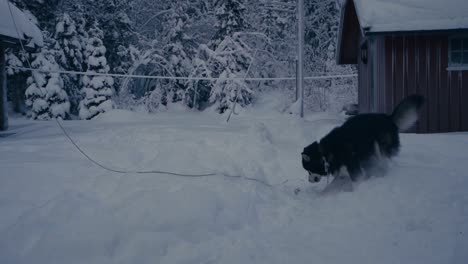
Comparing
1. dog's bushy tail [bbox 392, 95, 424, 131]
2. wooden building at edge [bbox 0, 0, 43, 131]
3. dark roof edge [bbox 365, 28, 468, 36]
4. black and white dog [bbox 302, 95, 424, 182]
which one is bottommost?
black and white dog [bbox 302, 95, 424, 182]

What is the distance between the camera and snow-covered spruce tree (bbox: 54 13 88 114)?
62.3ft

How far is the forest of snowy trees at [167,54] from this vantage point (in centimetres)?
1784

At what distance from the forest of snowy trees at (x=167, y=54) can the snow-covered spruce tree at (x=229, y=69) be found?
0.16ft

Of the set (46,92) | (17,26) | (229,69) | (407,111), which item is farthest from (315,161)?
(46,92)

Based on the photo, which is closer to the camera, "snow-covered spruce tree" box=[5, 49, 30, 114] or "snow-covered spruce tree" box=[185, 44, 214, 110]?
"snow-covered spruce tree" box=[5, 49, 30, 114]

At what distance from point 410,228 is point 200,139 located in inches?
163

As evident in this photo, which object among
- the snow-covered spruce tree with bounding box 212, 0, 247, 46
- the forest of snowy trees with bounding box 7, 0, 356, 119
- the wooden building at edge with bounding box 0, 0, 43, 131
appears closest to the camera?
the wooden building at edge with bounding box 0, 0, 43, 131

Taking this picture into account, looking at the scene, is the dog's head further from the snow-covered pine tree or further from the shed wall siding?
the snow-covered pine tree

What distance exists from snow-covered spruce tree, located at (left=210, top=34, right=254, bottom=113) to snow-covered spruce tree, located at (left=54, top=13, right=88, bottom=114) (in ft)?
23.6

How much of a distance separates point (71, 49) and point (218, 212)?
18368 mm

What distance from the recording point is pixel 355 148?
183 inches

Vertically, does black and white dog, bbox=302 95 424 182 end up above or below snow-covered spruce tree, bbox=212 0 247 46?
below

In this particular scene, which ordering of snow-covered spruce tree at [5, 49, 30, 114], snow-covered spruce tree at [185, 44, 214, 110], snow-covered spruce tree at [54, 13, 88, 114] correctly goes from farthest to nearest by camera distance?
snow-covered spruce tree at [54, 13, 88, 114]
snow-covered spruce tree at [185, 44, 214, 110]
snow-covered spruce tree at [5, 49, 30, 114]

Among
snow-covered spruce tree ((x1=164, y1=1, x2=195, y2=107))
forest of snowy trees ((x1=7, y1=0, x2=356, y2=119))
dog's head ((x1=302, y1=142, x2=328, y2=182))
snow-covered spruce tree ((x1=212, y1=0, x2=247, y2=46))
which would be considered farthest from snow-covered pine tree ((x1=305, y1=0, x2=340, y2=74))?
dog's head ((x1=302, y1=142, x2=328, y2=182))
